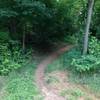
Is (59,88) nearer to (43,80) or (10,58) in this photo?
(43,80)

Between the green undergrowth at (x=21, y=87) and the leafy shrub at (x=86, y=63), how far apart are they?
8.74ft

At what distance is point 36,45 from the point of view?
1894 cm

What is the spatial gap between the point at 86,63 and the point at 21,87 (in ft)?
13.5

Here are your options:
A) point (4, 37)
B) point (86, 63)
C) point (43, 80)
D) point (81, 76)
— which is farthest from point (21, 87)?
point (4, 37)

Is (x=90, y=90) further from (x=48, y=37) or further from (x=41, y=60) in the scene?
(x=48, y=37)

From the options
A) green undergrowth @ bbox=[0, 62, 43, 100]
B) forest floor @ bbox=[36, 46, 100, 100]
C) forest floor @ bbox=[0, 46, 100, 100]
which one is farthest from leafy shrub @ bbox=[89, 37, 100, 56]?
green undergrowth @ bbox=[0, 62, 43, 100]

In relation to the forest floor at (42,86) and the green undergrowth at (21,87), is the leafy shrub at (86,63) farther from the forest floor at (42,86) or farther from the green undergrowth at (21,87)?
the green undergrowth at (21,87)

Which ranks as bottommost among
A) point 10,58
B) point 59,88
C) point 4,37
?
point 59,88

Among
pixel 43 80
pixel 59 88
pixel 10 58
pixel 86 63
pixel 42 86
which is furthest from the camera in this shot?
pixel 10 58

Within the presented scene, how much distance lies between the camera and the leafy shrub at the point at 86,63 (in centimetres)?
1214

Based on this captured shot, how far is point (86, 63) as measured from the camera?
41.3 feet

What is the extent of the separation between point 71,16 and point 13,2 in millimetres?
7347

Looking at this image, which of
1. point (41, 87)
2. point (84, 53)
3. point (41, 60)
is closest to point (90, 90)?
point (41, 87)

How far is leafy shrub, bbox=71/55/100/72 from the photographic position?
1214 cm
